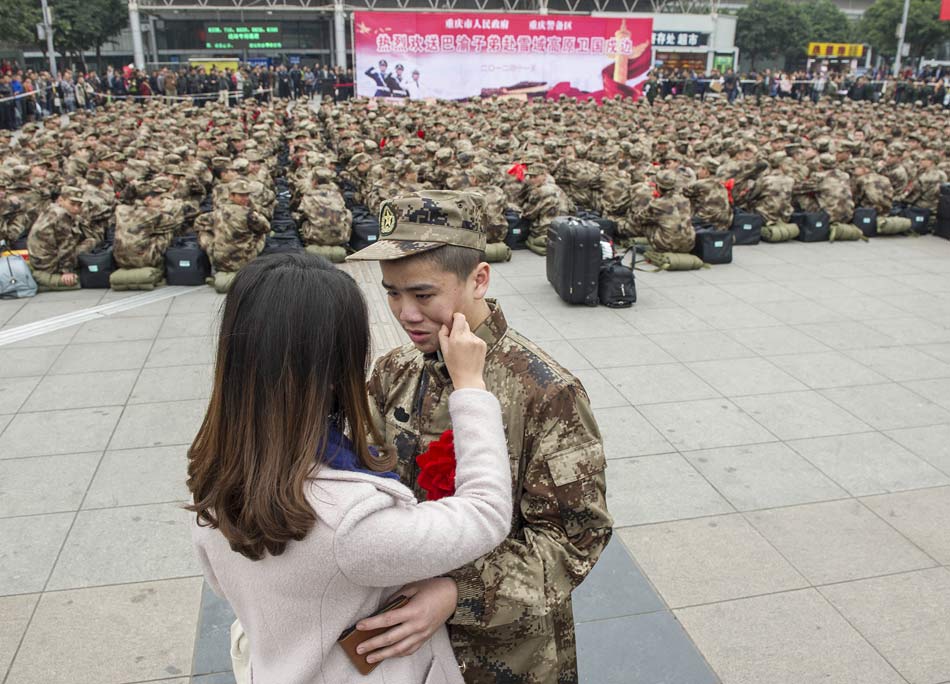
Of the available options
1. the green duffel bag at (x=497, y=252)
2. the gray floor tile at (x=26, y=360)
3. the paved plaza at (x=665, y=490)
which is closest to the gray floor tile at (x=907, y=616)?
the paved plaza at (x=665, y=490)

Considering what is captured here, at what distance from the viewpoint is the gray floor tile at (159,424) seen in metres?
5.43

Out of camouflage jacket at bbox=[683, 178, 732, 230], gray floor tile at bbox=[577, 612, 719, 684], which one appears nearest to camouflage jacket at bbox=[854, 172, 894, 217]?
camouflage jacket at bbox=[683, 178, 732, 230]

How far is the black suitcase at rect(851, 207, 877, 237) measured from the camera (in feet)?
40.9

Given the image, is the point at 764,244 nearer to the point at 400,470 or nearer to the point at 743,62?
the point at 400,470

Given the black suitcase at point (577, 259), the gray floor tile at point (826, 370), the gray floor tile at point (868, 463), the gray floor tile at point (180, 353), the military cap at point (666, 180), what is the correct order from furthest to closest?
the military cap at point (666, 180) < the black suitcase at point (577, 259) < the gray floor tile at point (180, 353) < the gray floor tile at point (826, 370) < the gray floor tile at point (868, 463)

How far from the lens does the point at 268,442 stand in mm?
1358

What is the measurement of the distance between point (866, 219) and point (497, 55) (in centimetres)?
2416

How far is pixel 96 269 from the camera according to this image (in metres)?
9.51

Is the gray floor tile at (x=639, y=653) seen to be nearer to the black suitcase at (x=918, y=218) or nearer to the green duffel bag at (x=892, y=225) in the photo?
the green duffel bag at (x=892, y=225)

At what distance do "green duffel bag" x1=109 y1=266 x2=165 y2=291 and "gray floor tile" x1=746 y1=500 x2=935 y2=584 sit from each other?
7.90m

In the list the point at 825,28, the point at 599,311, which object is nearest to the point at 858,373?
the point at 599,311

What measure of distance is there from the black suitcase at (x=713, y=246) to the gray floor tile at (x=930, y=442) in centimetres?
544

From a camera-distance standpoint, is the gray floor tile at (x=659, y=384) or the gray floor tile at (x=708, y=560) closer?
the gray floor tile at (x=708, y=560)

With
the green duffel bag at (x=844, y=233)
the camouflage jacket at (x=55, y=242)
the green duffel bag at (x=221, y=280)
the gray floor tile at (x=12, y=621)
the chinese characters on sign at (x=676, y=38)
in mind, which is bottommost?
the gray floor tile at (x=12, y=621)
